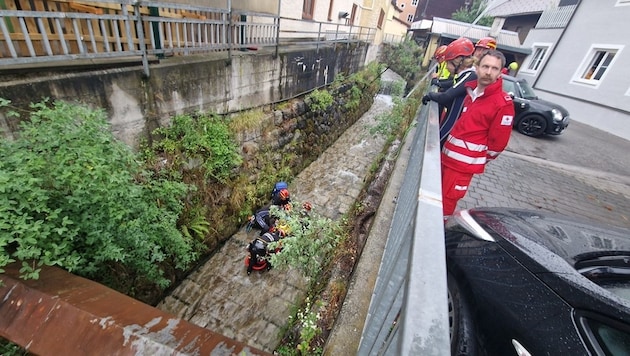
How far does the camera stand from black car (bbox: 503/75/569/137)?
27.6ft

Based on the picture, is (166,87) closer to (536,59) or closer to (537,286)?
(537,286)

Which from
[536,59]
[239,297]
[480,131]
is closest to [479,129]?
[480,131]

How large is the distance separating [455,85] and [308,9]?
33.3 feet

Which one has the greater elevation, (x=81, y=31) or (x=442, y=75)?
(x=442, y=75)

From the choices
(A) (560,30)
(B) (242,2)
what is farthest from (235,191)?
(A) (560,30)

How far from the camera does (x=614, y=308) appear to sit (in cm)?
135

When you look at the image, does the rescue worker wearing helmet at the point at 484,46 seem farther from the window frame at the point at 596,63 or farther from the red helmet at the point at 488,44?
the window frame at the point at 596,63

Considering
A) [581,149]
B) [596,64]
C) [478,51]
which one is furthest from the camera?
[596,64]

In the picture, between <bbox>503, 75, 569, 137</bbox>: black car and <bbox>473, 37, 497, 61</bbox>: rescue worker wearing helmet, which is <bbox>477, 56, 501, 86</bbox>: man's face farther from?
<bbox>503, 75, 569, 137</bbox>: black car

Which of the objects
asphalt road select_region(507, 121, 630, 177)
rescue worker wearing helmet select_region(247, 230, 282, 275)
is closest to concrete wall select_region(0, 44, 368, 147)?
rescue worker wearing helmet select_region(247, 230, 282, 275)

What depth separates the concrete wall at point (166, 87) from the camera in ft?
10.1

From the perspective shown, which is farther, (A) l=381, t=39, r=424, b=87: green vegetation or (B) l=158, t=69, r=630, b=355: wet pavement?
(A) l=381, t=39, r=424, b=87: green vegetation

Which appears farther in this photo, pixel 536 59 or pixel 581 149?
pixel 536 59

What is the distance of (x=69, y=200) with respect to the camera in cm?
225
